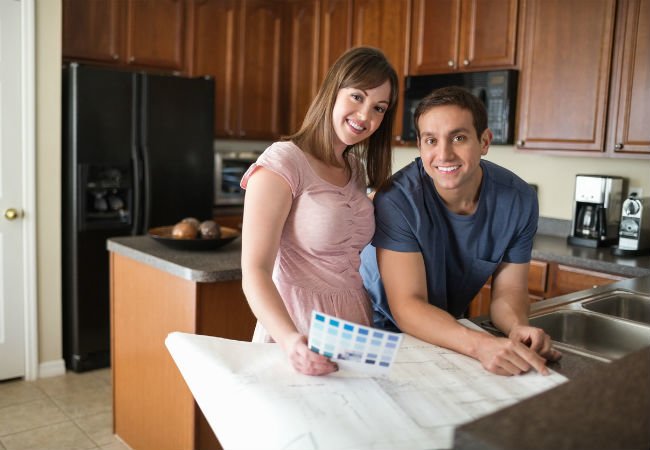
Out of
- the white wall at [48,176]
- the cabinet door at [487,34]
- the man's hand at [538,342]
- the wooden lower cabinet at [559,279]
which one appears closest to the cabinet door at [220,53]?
the white wall at [48,176]

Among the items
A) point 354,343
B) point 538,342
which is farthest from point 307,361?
point 538,342

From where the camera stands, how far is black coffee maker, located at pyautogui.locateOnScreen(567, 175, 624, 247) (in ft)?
10.5

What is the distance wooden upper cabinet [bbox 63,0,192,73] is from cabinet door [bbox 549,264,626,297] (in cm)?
269

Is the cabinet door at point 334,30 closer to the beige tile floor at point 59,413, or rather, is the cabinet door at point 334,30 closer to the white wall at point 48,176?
the white wall at point 48,176

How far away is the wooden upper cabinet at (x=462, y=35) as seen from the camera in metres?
3.43

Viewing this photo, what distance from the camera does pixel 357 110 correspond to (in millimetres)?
1505

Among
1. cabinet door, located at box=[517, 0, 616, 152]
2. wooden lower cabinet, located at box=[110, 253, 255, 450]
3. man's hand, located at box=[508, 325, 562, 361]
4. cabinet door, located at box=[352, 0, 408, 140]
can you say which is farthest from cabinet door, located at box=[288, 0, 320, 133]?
man's hand, located at box=[508, 325, 562, 361]

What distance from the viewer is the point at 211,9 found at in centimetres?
434

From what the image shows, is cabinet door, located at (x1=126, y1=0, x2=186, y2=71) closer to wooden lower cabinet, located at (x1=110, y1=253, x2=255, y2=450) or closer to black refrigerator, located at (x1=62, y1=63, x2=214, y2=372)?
black refrigerator, located at (x1=62, y1=63, x2=214, y2=372)

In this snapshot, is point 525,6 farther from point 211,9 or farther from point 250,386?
point 250,386

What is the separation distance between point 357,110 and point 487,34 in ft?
7.50

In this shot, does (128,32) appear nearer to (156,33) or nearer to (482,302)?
(156,33)

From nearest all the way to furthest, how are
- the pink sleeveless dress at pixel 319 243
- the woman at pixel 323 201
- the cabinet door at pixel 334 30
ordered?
the woman at pixel 323 201 → the pink sleeveless dress at pixel 319 243 → the cabinet door at pixel 334 30

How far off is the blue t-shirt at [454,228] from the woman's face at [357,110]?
17 cm
